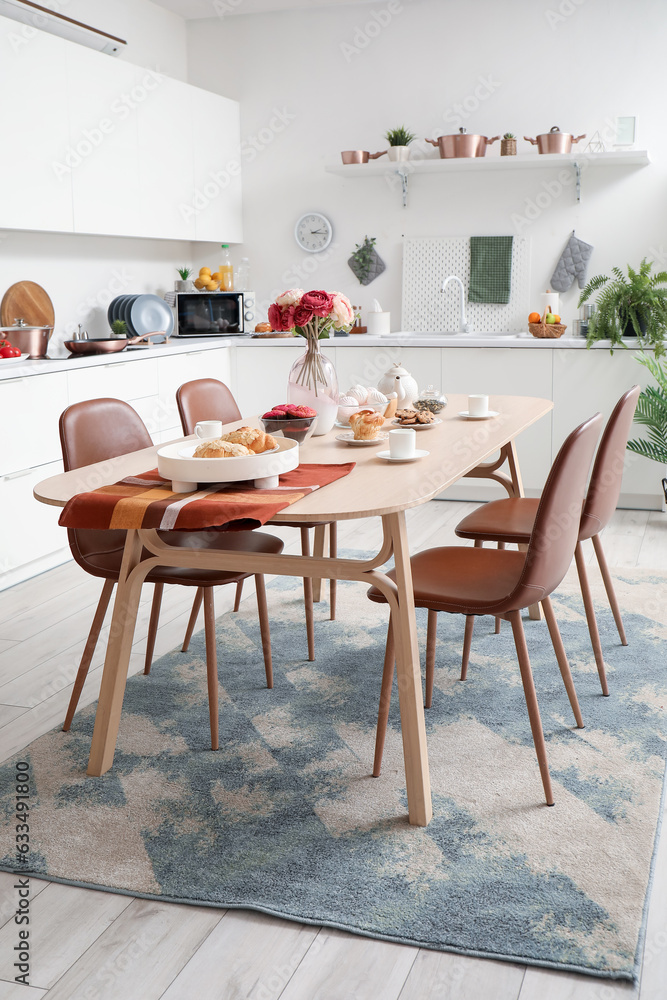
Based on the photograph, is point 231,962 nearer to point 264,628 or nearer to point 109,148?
point 264,628

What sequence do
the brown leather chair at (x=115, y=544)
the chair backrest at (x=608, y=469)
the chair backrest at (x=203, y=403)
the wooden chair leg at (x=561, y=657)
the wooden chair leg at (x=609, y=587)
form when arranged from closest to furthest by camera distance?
the wooden chair leg at (x=561, y=657), the brown leather chair at (x=115, y=544), the chair backrest at (x=608, y=469), the wooden chair leg at (x=609, y=587), the chair backrest at (x=203, y=403)

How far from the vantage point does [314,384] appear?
2633 mm

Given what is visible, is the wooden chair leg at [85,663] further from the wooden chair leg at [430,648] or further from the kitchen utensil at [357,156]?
the kitchen utensil at [357,156]

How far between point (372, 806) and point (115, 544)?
93 centimetres

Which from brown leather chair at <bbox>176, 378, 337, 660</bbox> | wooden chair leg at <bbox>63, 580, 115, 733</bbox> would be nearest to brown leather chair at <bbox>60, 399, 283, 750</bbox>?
wooden chair leg at <bbox>63, 580, 115, 733</bbox>

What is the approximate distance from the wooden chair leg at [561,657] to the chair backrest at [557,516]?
0.46ft

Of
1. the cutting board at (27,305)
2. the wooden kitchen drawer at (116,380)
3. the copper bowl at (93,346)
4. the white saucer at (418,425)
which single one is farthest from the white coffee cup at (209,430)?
the cutting board at (27,305)

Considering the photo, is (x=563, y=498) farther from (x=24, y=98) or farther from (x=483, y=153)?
(x=483, y=153)

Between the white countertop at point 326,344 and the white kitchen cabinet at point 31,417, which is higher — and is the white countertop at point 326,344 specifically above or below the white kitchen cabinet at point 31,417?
above

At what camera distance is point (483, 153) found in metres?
5.02

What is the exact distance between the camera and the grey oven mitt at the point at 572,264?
5.08 m

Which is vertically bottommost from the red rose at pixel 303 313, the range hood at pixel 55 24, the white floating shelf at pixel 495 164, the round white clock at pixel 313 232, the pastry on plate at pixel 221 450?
the pastry on plate at pixel 221 450

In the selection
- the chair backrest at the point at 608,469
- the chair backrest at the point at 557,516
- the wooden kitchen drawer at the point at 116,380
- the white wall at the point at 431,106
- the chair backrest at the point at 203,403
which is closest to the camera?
the chair backrest at the point at 557,516

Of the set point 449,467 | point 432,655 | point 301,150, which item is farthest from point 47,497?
point 301,150
